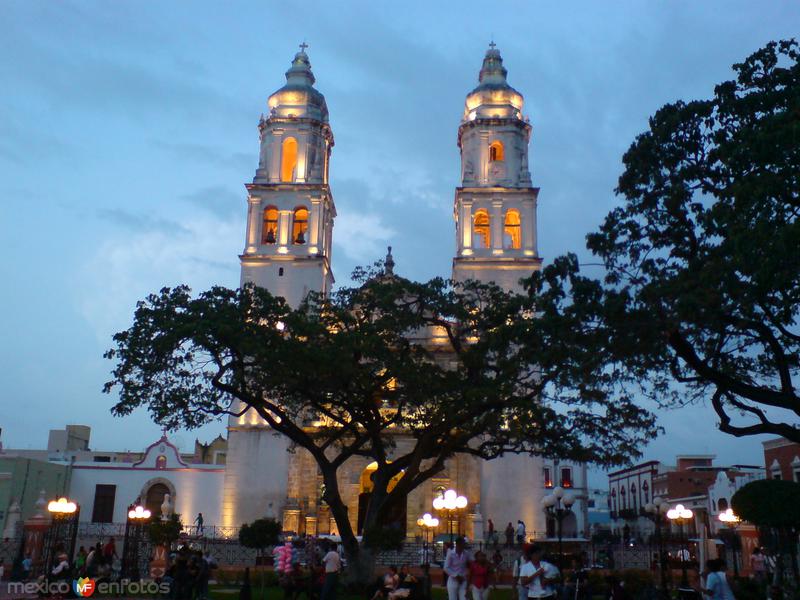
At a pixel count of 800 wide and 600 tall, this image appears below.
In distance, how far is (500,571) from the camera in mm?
23781

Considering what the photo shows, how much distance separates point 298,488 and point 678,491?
2759cm

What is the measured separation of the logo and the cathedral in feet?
57.7

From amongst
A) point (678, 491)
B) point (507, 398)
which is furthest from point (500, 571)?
point (678, 491)

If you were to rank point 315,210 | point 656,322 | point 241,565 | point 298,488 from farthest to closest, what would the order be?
point 315,210 → point 298,488 → point 241,565 → point 656,322

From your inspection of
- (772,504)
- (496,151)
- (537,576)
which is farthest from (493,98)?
(537,576)

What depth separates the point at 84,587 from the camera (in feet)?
52.0

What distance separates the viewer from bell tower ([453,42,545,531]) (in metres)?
34.0

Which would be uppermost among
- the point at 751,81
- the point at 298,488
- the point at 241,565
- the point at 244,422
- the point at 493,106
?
the point at 493,106

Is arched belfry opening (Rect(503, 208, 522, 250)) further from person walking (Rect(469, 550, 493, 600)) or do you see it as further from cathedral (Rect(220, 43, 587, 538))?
person walking (Rect(469, 550, 493, 600))

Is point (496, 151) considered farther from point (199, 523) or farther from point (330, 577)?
point (330, 577)

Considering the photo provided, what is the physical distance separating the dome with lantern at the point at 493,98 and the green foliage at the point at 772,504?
985 inches

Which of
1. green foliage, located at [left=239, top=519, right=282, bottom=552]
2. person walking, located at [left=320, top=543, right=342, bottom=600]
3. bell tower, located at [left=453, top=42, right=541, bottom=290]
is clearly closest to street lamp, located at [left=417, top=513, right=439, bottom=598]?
person walking, located at [left=320, top=543, right=342, bottom=600]

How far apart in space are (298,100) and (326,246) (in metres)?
7.32

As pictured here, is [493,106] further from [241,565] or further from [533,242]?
[241,565]
